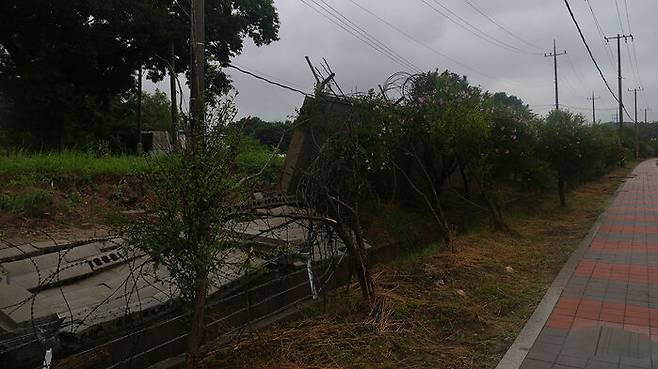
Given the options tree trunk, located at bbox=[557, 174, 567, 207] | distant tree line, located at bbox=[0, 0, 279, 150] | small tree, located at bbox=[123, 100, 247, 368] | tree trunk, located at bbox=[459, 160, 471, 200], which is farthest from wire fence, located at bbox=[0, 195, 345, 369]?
distant tree line, located at bbox=[0, 0, 279, 150]

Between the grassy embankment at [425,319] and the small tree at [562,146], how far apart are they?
593cm

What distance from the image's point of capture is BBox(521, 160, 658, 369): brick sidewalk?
157 inches

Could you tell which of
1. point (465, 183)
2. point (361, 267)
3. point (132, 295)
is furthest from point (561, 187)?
point (132, 295)

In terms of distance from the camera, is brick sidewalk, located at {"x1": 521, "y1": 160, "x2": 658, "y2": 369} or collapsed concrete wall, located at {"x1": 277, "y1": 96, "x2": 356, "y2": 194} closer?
brick sidewalk, located at {"x1": 521, "y1": 160, "x2": 658, "y2": 369}

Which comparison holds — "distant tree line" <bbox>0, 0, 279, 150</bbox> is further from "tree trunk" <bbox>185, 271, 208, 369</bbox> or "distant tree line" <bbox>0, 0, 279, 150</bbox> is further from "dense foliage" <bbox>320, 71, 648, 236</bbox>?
"tree trunk" <bbox>185, 271, 208, 369</bbox>

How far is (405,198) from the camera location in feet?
36.6

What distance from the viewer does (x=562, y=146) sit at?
1388cm

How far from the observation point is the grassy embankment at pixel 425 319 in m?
4.11

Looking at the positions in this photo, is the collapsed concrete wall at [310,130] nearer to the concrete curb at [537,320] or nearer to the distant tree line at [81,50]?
the concrete curb at [537,320]

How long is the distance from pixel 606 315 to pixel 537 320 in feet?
2.29

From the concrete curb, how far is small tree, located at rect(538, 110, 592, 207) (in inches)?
249

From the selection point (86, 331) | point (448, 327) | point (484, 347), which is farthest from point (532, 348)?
point (86, 331)

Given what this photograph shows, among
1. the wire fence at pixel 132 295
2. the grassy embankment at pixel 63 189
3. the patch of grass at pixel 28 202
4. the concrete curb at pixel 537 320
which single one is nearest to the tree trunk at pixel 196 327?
the wire fence at pixel 132 295

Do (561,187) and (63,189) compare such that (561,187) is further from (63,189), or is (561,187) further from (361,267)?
(63,189)
